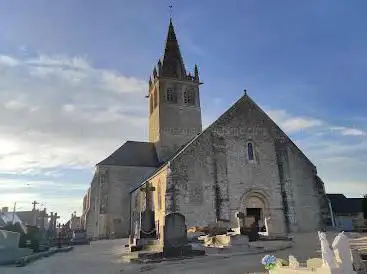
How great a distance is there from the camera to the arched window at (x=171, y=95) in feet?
125

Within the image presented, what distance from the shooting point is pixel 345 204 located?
35.7 metres

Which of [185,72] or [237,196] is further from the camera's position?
[185,72]

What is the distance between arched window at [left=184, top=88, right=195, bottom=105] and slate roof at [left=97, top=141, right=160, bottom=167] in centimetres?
646

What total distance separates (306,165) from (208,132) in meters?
8.00

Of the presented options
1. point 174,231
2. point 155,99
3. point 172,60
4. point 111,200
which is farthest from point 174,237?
point 172,60

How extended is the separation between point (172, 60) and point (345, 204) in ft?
83.7

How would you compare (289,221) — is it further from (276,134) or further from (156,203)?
(156,203)

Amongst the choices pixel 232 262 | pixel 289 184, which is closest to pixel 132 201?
pixel 289 184

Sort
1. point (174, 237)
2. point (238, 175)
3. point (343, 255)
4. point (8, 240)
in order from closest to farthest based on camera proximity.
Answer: point (343, 255) → point (174, 237) → point (8, 240) → point (238, 175)

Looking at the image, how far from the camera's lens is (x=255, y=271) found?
26.6 feet

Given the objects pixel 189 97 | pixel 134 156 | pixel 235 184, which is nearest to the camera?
pixel 235 184

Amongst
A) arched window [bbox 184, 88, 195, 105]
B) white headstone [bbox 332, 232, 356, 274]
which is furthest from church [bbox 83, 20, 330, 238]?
arched window [bbox 184, 88, 195, 105]

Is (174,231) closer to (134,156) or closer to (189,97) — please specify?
(134,156)

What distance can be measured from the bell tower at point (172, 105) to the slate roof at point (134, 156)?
33.5 inches
